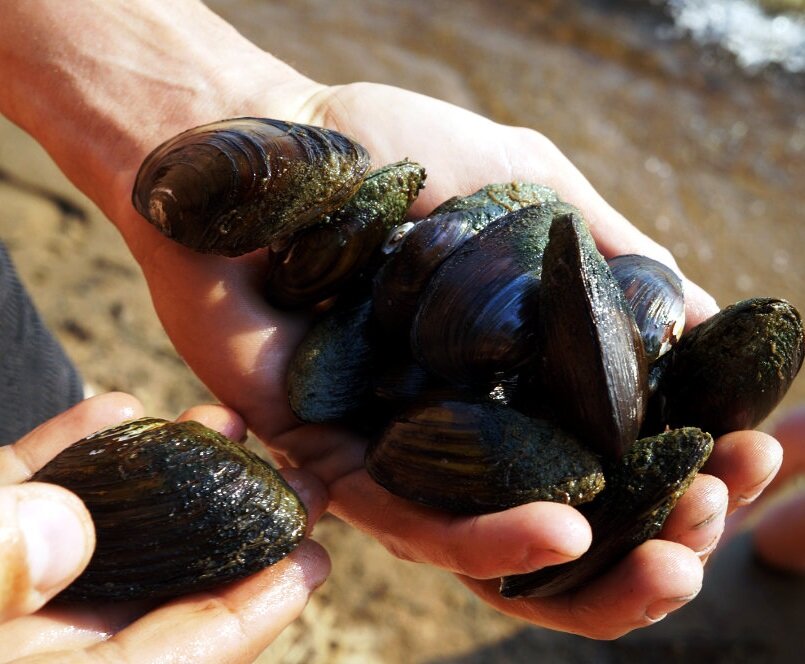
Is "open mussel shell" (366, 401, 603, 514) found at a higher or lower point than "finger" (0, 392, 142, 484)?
higher

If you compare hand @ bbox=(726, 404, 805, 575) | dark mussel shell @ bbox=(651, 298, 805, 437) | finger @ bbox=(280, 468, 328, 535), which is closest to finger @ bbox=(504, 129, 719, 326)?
dark mussel shell @ bbox=(651, 298, 805, 437)

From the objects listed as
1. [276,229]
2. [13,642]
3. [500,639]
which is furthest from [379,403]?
[500,639]

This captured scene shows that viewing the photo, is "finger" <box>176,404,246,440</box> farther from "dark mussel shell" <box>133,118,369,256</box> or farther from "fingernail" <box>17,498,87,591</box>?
"fingernail" <box>17,498,87,591</box>

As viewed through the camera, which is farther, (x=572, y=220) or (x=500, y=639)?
(x=500, y=639)

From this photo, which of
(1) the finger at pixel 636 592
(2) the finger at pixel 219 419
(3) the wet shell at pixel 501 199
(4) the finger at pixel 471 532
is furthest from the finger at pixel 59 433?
(1) the finger at pixel 636 592

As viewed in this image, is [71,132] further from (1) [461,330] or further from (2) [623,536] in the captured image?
(2) [623,536]

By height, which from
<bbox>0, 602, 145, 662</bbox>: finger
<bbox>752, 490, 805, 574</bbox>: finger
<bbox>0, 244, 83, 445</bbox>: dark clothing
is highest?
<bbox>752, 490, 805, 574</bbox>: finger

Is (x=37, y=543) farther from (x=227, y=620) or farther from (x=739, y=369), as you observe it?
(x=739, y=369)
